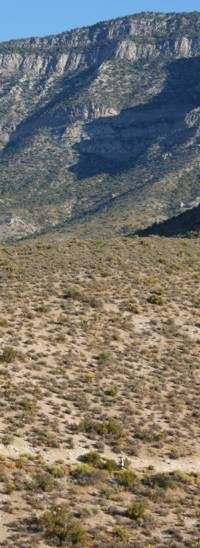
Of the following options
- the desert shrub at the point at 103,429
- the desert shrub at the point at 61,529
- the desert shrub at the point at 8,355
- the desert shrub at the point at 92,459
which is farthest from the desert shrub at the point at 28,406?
the desert shrub at the point at 61,529

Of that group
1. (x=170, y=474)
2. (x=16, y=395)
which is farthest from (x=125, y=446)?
(x=16, y=395)

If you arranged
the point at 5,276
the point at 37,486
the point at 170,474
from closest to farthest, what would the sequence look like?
the point at 37,486 < the point at 170,474 < the point at 5,276

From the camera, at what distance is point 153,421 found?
2769 cm

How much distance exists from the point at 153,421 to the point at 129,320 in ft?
33.1

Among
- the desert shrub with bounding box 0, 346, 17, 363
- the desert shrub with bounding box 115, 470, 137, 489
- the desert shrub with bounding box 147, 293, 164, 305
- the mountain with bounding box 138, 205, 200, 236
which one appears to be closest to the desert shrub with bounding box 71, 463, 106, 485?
the desert shrub with bounding box 115, 470, 137, 489

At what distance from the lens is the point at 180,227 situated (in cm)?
8188

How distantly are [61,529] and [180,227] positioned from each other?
64634 mm

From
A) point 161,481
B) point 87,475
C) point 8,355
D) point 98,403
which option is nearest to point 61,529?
point 87,475

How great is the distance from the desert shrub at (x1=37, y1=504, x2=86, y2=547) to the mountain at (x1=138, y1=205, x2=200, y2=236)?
187ft

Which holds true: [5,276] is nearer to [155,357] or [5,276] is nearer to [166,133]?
[155,357]

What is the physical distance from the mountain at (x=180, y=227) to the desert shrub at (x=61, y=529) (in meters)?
56.9

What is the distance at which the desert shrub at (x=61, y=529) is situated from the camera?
18.8 metres

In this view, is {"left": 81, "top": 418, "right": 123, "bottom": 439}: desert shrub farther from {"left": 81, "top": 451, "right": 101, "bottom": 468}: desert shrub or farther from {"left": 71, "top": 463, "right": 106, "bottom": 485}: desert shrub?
{"left": 71, "top": 463, "right": 106, "bottom": 485}: desert shrub

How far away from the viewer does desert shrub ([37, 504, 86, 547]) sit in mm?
18766
